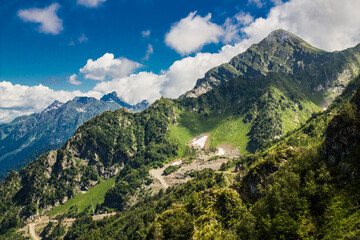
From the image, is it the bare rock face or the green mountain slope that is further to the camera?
the bare rock face

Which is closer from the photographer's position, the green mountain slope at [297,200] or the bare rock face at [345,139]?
the green mountain slope at [297,200]

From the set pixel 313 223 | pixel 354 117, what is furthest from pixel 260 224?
pixel 354 117

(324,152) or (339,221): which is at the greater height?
(324,152)

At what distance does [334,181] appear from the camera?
→ 46.7 metres

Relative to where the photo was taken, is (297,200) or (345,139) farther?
(345,139)

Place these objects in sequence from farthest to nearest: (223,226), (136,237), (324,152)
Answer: (136,237)
(223,226)
(324,152)

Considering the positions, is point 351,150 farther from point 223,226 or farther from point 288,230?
point 223,226

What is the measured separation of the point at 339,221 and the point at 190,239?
42.2 metres

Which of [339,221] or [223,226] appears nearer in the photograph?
[339,221]

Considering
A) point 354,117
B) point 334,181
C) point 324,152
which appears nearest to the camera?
point 334,181

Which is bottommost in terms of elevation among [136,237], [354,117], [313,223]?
[136,237]

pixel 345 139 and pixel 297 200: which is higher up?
pixel 345 139

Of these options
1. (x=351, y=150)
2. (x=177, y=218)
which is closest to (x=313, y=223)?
(x=351, y=150)

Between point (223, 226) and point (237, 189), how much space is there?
711 inches
